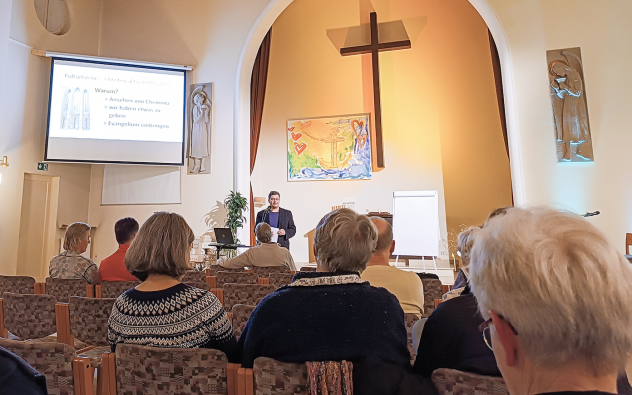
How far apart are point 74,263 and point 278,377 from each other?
99.4 inches

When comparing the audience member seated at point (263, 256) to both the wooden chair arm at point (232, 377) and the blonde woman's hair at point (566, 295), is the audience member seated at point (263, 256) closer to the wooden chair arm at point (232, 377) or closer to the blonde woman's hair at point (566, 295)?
the wooden chair arm at point (232, 377)

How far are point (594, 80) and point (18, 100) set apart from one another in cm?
879

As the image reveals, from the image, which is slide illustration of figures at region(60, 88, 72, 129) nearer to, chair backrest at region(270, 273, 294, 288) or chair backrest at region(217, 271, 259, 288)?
chair backrest at region(217, 271, 259, 288)

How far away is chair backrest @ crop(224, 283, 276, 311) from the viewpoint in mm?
2361

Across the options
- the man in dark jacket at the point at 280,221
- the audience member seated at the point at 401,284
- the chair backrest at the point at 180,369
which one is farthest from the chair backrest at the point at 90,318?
the man in dark jacket at the point at 280,221

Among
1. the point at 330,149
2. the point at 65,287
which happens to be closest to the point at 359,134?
the point at 330,149

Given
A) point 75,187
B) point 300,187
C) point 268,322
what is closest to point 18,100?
point 75,187

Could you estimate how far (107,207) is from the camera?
742 cm

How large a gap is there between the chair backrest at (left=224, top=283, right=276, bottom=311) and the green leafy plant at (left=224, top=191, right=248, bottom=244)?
4295 millimetres

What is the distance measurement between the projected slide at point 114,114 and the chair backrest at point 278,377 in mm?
6450

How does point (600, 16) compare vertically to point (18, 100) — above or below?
above

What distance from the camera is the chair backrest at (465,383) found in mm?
876

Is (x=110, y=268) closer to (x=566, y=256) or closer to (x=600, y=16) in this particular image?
(x=566, y=256)

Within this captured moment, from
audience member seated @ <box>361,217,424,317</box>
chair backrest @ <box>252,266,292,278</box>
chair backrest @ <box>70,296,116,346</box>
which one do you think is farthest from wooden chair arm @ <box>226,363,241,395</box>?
chair backrest @ <box>252,266,292,278</box>
